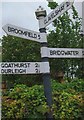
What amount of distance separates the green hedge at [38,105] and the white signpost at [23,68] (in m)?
0.23

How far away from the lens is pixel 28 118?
Answer: 147 inches

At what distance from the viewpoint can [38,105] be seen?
3789mm

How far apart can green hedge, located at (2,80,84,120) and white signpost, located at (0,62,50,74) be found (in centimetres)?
23

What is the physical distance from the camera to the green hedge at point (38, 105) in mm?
3734

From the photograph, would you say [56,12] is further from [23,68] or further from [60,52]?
[23,68]

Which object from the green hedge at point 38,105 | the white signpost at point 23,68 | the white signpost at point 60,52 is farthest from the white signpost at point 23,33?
the green hedge at point 38,105

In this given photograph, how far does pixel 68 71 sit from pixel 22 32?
628 centimetres

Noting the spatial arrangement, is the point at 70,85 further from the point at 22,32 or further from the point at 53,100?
the point at 22,32

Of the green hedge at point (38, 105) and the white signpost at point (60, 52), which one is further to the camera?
the white signpost at point (60, 52)

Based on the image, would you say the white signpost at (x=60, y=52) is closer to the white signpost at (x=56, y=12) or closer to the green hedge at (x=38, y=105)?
the white signpost at (x=56, y=12)

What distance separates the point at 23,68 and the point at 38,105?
1.76 feet

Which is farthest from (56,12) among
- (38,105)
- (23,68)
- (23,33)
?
(38,105)

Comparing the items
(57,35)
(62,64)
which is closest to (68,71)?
(62,64)

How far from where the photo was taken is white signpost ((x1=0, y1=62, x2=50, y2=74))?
4.02m
